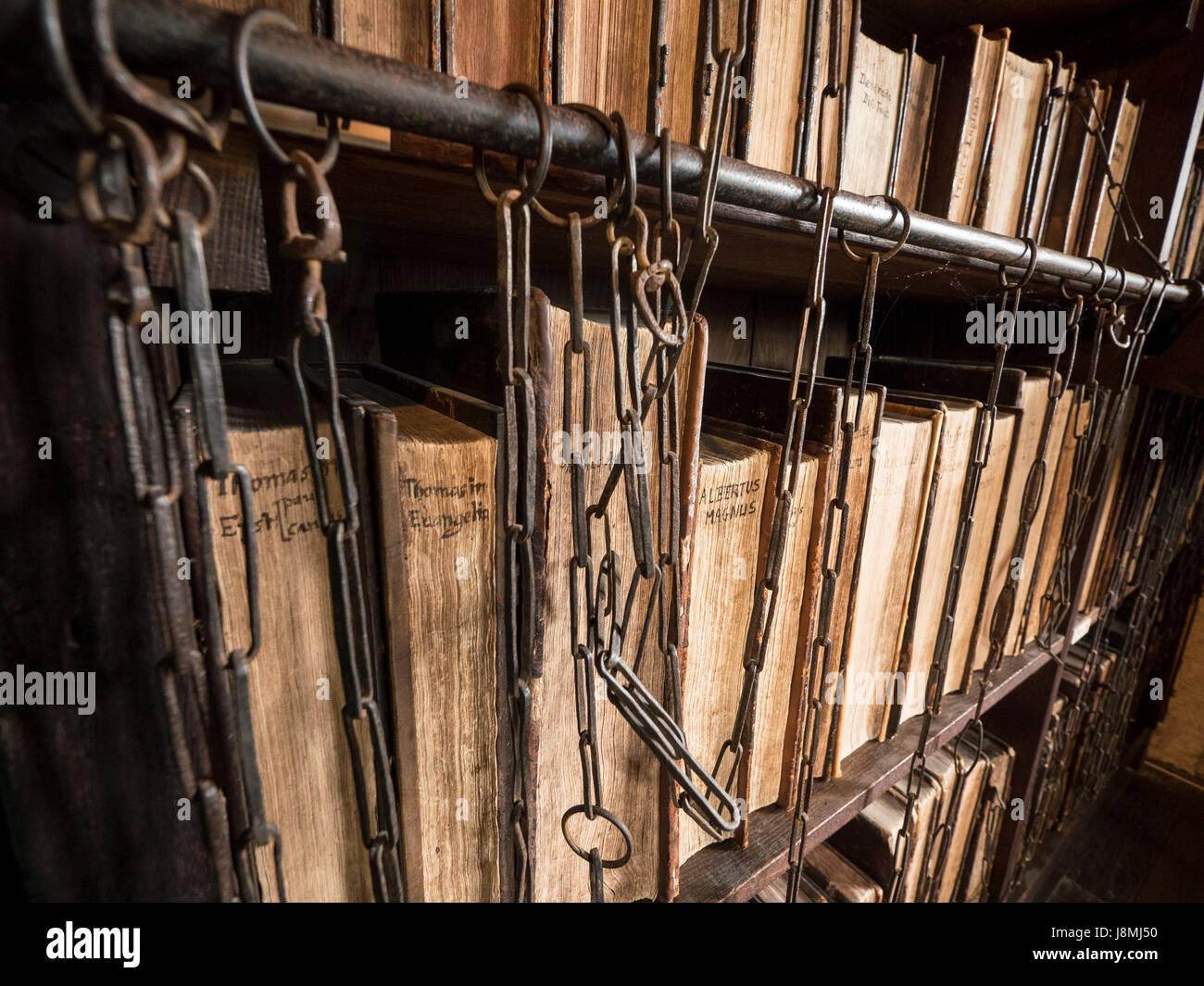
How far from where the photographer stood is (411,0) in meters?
0.37

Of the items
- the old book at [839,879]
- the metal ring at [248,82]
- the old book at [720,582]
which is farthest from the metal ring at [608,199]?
the old book at [839,879]

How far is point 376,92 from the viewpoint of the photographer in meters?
0.29

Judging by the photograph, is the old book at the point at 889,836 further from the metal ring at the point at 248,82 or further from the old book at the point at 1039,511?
the metal ring at the point at 248,82

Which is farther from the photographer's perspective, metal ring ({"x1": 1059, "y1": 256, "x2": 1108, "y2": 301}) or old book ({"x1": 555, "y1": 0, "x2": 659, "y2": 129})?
metal ring ({"x1": 1059, "y1": 256, "x2": 1108, "y2": 301})

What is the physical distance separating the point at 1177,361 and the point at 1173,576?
1.22 meters

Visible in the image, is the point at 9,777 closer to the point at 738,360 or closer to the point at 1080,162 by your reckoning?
the point at 738,360

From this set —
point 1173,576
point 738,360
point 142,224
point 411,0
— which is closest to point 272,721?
point 142,224

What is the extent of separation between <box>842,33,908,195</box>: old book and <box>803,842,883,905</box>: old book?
3.20 ft

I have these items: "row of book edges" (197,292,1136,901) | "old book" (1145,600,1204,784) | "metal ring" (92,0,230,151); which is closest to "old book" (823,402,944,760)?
"row of book edges" (197,292,1136,901)

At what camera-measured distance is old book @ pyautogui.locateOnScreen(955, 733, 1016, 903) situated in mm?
1211

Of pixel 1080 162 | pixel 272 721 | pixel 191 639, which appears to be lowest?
pixel 272 721

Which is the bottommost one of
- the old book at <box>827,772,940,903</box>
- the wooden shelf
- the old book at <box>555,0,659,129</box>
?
the old book at <box>827,772,940,903</box>

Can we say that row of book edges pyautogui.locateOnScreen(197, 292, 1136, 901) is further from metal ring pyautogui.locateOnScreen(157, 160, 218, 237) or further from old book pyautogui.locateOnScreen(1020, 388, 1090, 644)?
old book pyautogui.locateOnScreen(1020, 388, 1090, 644)

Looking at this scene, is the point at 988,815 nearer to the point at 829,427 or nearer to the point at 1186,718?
the point at 829,427
